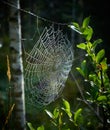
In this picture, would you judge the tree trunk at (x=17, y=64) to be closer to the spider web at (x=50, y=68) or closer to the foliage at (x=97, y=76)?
the spider web at (x=50, y=68)

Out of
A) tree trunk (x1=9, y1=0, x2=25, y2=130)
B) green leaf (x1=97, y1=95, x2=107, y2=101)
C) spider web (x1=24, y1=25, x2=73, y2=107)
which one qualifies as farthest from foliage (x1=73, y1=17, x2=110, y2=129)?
tree trunk (x1=9, y1=0, x2=25, y2=130)

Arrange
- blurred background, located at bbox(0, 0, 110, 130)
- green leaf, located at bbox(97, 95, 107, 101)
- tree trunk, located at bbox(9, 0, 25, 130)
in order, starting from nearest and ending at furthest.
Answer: green leaf, located at bbox(97, 95, 107, 101)
tree trunk, located at bbox(9, 0, 25, 130)
blurred background, located at bbox(0, 0, 110, 130)

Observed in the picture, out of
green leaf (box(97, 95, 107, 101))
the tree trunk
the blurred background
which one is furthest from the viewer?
the blurred background

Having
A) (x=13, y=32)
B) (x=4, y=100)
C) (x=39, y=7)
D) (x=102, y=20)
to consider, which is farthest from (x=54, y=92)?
(x=39, y=7)

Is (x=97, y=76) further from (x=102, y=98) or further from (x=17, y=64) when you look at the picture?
(x=17, y=64)

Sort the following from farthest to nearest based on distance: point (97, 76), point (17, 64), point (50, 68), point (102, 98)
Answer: point (50, 68) < point (17, 64) < point (97, 76) < point (102, 98)

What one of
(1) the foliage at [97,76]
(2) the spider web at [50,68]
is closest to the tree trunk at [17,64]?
(2) the spider web at [50,68]

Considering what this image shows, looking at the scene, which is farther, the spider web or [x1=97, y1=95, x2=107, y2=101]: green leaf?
the spider web

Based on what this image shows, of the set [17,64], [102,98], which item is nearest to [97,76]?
[102,98]

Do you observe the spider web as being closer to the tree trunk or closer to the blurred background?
the tree trunk

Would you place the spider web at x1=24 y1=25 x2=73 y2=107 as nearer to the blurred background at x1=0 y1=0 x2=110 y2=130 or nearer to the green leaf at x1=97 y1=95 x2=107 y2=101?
the blurred background at x1=0 y1=0 x2=110 y2=130

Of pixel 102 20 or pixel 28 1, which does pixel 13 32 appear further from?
pixel 28 1
